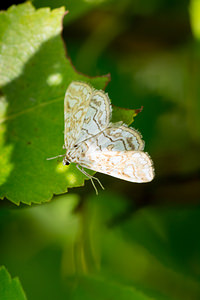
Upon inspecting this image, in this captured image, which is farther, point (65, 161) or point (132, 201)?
point (132, 201)

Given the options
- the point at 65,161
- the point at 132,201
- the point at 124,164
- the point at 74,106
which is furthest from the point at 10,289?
the point at 132,201

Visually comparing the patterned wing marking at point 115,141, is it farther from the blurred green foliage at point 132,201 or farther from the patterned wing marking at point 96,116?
the blurred green foliage at point 132,201

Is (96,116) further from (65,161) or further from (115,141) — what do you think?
(65,161)

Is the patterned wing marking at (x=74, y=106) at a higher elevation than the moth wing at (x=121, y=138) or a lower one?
higher

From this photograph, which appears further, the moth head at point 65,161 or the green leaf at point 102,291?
the green leaf at point 102,291

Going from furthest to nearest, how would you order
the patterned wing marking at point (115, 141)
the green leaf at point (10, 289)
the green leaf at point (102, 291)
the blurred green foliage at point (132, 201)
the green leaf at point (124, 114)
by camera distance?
the blurred green foliage at point (132, 201) → the green leaf at point (102, 291) → the patterned wing marking at point (115, 141) → the green leaf at point (124, 114) → the green leaf at point (10, 289)

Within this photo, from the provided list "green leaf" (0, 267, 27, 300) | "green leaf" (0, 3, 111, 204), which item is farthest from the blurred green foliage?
"green leaf" (0, 267, 27, 300)

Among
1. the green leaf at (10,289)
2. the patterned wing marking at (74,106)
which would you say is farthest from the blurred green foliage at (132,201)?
the green leaf at (10,289)
